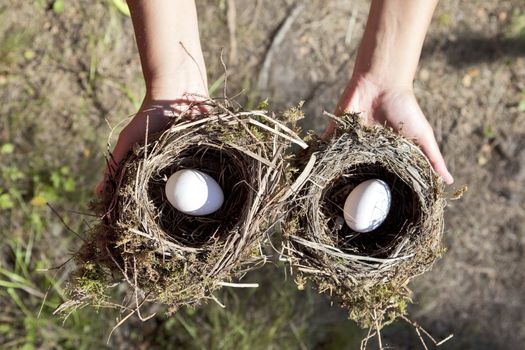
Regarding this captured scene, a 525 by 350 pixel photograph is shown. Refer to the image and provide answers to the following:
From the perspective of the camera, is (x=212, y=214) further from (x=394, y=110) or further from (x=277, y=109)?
(x=277, y=109)

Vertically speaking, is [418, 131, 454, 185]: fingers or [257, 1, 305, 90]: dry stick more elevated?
[257, 1, 305, 90]: dry stick

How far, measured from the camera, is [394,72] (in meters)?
1.86

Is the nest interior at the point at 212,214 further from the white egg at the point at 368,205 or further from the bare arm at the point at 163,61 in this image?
the white egg at the point at 368,205

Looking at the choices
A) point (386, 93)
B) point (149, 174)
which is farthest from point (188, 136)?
point (386, 93)

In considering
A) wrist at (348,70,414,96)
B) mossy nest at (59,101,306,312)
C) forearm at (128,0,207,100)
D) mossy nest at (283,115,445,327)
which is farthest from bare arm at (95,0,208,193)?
wrist at (348,70,414,96)

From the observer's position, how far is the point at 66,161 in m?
2.45

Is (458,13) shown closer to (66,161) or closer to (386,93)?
(386,93)

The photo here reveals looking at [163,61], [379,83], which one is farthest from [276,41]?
[163,61]

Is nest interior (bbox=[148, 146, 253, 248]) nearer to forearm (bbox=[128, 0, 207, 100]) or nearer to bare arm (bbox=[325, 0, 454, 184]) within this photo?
forearm (bbox=[128, 0, 207, 100])

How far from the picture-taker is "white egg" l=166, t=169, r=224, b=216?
5.28 feet

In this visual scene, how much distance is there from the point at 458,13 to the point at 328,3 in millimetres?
609

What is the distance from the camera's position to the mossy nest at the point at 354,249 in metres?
1.63

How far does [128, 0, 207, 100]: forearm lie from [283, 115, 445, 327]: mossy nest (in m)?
0.48

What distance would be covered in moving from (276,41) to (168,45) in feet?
2.91
